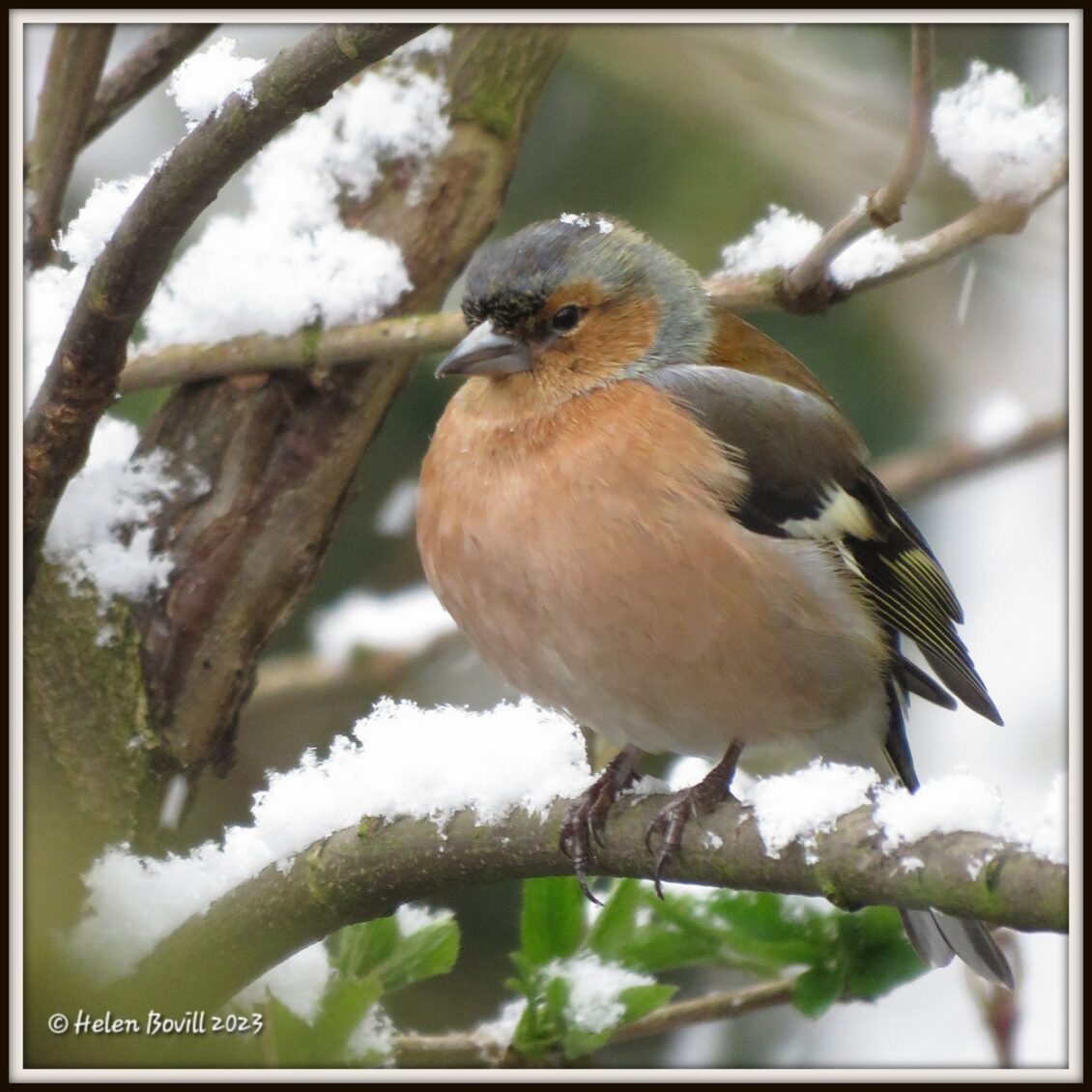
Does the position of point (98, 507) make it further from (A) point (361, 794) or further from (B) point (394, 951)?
(B) point (394, 951)

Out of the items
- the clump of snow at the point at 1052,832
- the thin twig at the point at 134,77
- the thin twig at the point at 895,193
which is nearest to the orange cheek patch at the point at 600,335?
the thin twig at the point at 895,193

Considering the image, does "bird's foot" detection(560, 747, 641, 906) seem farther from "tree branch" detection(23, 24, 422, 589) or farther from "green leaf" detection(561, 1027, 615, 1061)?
"tree branch" detection(23, 24, 422, 589)

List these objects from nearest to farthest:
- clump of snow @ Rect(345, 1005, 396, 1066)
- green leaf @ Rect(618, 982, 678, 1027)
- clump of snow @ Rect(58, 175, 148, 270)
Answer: clump of snow @ Rect(345, 1005, 396, 1066)
green leaf @ Rect(618, 982, 678, 1027)
clump of snow @ Rect(58, 175, 148, 270)

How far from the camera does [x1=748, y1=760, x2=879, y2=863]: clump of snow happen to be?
2057mm

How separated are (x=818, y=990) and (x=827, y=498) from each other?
1085mm

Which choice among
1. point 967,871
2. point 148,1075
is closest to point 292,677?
point 148,1075

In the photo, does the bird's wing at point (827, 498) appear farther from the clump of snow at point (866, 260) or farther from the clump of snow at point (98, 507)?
the clump of snow at point (98, 507)

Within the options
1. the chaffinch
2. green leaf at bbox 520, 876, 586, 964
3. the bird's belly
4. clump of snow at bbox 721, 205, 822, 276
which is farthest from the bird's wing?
green leaf at bbox 520, 876, 586, 964

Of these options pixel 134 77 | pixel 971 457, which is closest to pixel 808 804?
pixel 971 457

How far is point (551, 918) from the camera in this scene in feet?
8.55

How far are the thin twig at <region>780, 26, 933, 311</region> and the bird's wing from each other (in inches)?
13.8

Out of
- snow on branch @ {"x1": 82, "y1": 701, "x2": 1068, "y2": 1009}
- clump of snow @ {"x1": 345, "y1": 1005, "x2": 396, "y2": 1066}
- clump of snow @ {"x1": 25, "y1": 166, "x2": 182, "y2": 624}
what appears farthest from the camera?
clump of snow @ {"x1": 25, "y1": 166, "x2": 182, "y2": 624}

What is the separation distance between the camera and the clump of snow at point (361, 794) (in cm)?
250

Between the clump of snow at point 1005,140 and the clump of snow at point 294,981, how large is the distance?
6.40 ft
